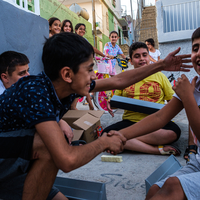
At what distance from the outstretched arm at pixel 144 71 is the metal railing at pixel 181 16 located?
4.11 metres

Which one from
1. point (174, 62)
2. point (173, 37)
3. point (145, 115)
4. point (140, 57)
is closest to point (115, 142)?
point (174, 62)

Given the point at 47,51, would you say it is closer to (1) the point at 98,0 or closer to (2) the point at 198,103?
(2) the point at 198,103

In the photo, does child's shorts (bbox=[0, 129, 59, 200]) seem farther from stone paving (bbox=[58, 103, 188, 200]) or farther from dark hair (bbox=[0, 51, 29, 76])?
dark hair (bbox=[0, 51, 29, 76])

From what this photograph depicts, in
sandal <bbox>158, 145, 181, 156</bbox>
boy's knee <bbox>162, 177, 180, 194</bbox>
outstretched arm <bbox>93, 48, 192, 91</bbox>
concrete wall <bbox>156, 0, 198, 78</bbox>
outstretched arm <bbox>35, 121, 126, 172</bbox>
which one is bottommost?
sandal <bbox>158, 145, 181, 156</bbox>

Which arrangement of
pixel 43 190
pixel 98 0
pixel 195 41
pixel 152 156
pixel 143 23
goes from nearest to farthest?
pixel 43 190, pixel 195 41, pixel 152 156, pixel 143 23, pixel 98 0

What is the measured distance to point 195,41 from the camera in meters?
1.43

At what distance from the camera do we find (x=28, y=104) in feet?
3.71

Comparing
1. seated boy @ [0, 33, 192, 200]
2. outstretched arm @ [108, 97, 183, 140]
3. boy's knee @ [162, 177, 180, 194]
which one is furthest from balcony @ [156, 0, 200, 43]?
boy's knee @ [162, 177, 180, 194]

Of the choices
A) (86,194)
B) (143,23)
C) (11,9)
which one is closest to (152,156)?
(86,194)

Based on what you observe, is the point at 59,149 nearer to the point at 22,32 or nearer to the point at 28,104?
the point at 28,104

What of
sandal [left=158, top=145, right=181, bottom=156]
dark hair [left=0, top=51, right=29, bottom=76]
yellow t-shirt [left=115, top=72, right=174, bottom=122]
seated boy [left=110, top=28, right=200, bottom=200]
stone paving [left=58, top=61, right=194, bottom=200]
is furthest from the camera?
yellow t-shirt [left=115, top=72, right=174, bottom=122]

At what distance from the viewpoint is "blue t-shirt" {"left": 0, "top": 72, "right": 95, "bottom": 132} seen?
3.64 feet

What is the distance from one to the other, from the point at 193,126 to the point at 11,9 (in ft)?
7.93

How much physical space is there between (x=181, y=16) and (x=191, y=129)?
16.0 feet
